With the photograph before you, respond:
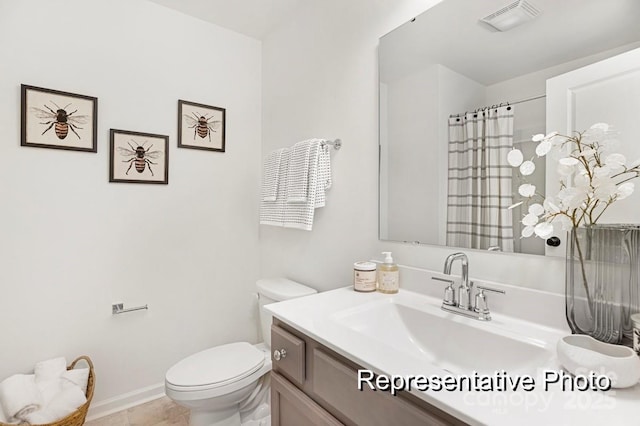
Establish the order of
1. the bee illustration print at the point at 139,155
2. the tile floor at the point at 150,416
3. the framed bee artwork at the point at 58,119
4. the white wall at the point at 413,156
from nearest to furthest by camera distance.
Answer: the white wall at the point at 413,156
the framed bee artwork at the point at 58,119
the tile floor at the point at 150,416
the bee illustration print at the point at 139,155

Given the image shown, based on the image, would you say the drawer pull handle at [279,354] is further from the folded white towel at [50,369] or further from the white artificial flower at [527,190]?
the folded white towel at [50,369]

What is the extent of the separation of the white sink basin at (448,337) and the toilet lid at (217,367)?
697 millimetres

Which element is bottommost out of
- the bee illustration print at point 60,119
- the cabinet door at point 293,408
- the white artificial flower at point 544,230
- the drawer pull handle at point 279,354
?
the cabinet door at point 293,408

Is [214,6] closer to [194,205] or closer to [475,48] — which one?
[194,205]

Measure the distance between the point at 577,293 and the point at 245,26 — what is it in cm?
226

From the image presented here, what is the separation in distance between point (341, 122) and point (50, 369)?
1.83 metres

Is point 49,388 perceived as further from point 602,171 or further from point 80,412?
point 602,171

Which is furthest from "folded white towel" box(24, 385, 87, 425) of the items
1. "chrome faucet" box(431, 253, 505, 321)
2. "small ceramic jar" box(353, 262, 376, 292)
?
"chrome faucet" box(431, 253, 505, 321)

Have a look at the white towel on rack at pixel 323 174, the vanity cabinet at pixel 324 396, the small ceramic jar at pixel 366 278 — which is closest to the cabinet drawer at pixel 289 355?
the vanity cabinet at pixel 324 396

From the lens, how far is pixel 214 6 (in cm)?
202

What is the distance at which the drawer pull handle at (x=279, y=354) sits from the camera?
1087mm

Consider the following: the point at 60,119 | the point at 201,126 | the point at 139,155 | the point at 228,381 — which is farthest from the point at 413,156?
the point at 60,119

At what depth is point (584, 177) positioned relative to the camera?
789 mm

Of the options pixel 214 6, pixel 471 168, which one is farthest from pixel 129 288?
pixel 471 168
